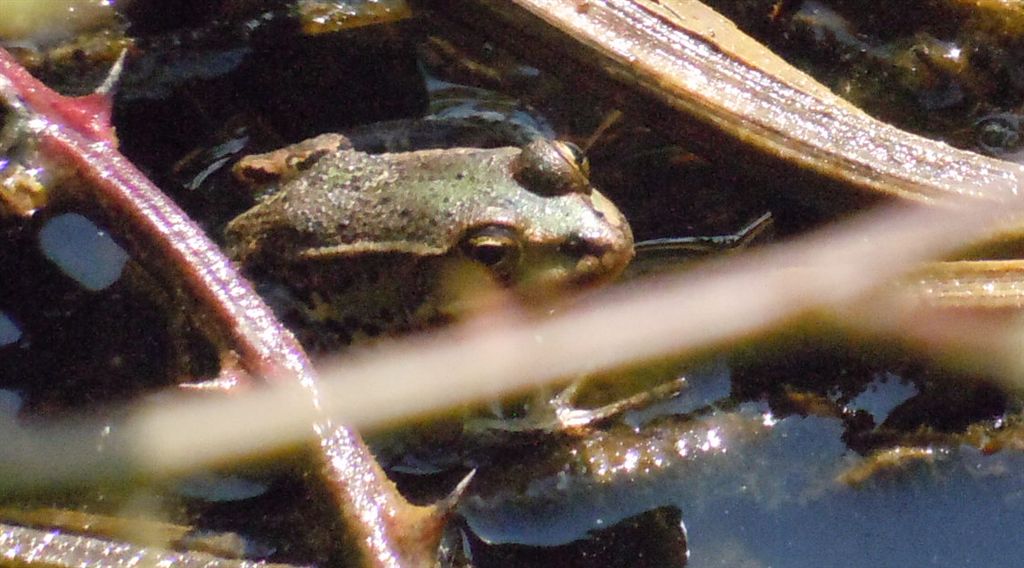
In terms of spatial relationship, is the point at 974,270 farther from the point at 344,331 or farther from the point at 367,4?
the point at 367,4

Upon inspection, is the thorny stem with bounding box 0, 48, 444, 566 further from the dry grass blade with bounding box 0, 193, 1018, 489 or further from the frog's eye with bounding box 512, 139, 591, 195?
Answer: the frog's eye with bounding box 512, 139, 591, 195

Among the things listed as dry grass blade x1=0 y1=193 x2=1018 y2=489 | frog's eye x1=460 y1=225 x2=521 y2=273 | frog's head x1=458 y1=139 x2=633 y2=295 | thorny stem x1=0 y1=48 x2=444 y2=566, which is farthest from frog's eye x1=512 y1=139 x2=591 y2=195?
thorny stem x1=0 y1=48 x2=444 y2=566

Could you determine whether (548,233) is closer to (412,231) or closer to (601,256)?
(601,256)

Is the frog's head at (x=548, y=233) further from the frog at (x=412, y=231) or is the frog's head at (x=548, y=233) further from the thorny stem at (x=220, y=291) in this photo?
the thorny stem at (x=220, y=291)

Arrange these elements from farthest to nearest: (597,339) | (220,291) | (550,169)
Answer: (550,169) → (597,339) → (220,291)

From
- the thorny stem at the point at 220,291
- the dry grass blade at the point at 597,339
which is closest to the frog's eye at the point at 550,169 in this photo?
the dry grass blade at the point at 597,339

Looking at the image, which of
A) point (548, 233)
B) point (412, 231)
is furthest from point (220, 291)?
point (548, 233)

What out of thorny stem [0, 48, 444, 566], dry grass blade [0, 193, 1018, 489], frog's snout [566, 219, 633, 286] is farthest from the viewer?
frog's snout [566, 219, 633, 286]

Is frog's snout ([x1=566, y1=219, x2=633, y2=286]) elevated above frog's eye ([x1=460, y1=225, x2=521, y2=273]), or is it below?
above

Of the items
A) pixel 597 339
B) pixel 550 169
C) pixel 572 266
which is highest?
pixel 550 169
